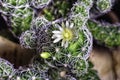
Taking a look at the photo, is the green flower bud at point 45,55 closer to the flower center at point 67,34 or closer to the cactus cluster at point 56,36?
the cactus cluster at point 56,36

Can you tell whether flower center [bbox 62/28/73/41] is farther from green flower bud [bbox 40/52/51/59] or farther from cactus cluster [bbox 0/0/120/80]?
green flower bud [bbox 40/52/51/59]

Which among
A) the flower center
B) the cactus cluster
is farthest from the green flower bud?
the flower center

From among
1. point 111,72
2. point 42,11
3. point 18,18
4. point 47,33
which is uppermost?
point 42,11

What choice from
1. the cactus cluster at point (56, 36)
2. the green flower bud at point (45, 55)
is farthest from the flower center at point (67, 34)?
the green flower bud at point (45, 55)

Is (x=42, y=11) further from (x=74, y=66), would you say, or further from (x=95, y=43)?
(x=74, y=66)

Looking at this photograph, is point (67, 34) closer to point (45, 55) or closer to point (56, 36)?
point (56, 36)

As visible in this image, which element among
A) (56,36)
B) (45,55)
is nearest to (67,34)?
(56,36)

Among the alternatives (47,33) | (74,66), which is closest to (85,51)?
(74,66)
